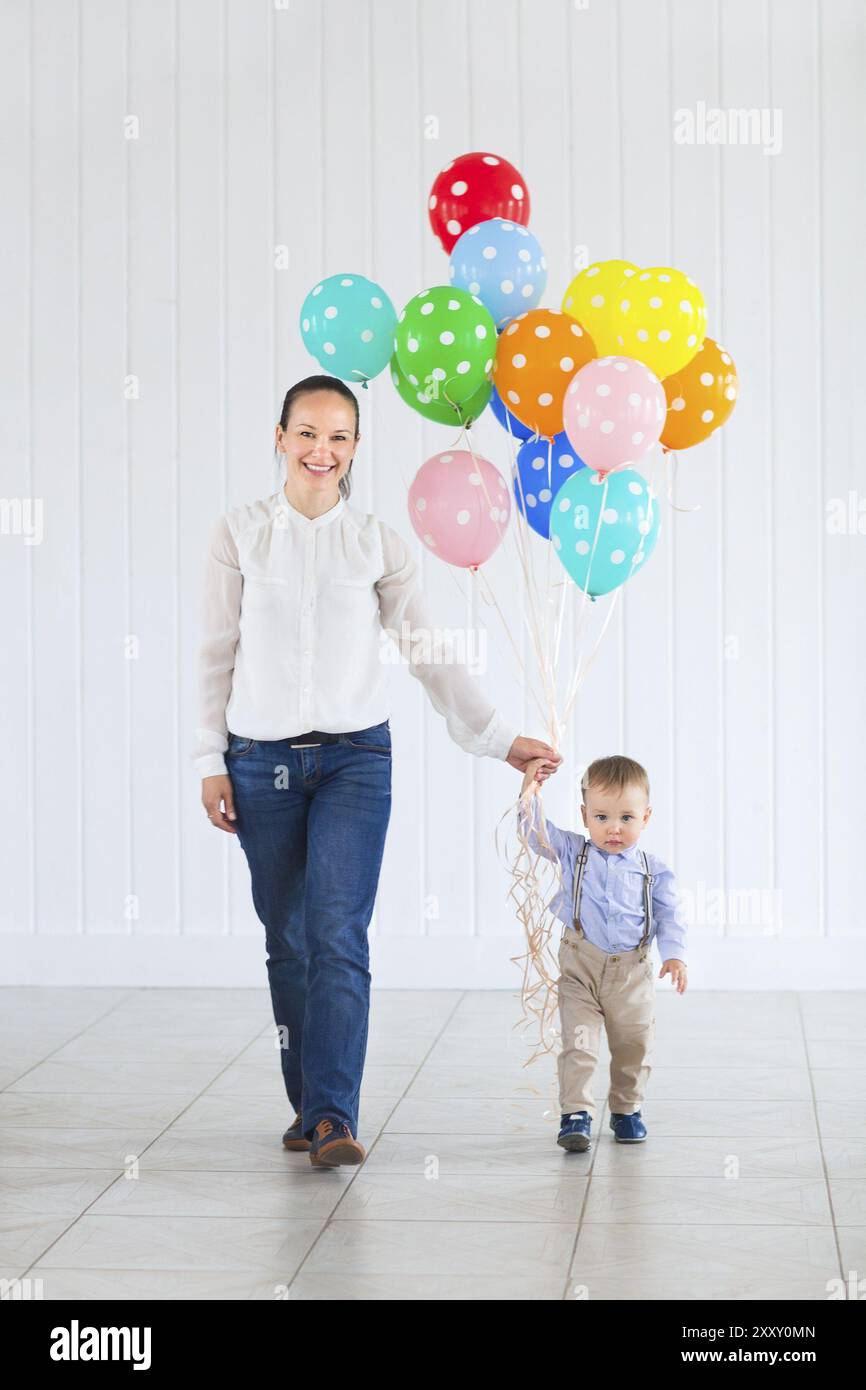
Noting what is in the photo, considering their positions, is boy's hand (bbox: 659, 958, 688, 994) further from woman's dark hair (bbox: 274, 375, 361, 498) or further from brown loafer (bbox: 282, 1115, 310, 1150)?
woman's dark hair (bbox: 274, 375, 361, 498)

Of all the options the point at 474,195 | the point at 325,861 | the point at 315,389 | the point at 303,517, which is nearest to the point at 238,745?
the point at 325,861

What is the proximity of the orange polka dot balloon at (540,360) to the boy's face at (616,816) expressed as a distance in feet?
2.21

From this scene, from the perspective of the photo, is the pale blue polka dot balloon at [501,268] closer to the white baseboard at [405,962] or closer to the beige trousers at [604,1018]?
the beige trousers at [604,1018]

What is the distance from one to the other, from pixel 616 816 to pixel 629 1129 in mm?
570

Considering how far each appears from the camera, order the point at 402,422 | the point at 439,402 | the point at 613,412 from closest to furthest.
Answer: the point at 613,412
the point at 439,402
the point at 402,422

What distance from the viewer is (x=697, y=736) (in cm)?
443

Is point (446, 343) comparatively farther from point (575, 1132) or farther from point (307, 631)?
point (575, 1132)

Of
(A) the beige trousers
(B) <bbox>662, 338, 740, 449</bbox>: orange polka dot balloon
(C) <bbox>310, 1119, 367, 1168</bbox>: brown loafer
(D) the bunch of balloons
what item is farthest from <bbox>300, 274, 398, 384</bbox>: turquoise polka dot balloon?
(C) <bbox>310, 1119, 367, 1168</bbox>: brown loafer

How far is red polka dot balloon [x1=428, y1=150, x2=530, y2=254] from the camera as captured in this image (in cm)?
311

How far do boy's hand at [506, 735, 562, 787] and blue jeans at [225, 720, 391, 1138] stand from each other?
0.78 feet

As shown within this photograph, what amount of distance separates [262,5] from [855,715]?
250 cm

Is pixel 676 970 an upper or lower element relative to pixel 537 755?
lower

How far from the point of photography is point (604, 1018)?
2971 mm

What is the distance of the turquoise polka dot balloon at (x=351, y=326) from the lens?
2945 mm
